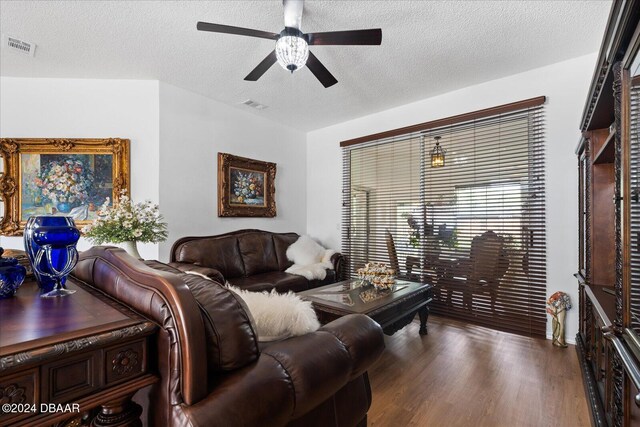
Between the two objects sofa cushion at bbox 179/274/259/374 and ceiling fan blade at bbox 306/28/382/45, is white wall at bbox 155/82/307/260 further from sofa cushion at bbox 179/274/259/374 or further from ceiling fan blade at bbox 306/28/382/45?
sofa cushion at bbox 179/274/259/374

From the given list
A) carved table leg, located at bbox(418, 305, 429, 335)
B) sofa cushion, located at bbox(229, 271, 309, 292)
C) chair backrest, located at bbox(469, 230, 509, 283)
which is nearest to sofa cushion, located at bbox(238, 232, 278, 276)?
sofa cushion, located at bbox(229, 271, 309, 292)

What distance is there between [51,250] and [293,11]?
1998 millimetres

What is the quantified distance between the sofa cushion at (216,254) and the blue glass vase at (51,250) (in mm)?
2348

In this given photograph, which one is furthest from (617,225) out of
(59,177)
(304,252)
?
(59,177)

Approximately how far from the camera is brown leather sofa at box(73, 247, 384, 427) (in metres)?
0.83

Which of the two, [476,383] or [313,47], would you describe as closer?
[476,383]

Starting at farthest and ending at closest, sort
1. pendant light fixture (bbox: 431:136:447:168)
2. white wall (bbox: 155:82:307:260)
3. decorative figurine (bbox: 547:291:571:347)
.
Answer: pendant light fixture (bbox: 431:136:447:168), white wall (bbox: 155:82:307:260), decorative figurine (bbox: 547:291:571:347)

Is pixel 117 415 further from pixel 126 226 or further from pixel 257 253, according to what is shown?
pixel 257 253

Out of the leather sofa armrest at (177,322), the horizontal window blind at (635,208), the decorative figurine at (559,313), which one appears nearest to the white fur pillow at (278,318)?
the leather sofa armrest at (177,322)

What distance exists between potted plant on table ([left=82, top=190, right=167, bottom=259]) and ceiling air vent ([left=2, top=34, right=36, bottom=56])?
1.55 metres

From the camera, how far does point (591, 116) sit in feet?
6.38

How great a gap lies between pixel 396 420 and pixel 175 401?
147 cm

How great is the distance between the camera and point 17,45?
8.90ft

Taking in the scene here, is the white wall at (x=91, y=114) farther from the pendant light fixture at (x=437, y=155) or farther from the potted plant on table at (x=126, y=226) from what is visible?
the pendant light fixture at (x=437, y=155)
